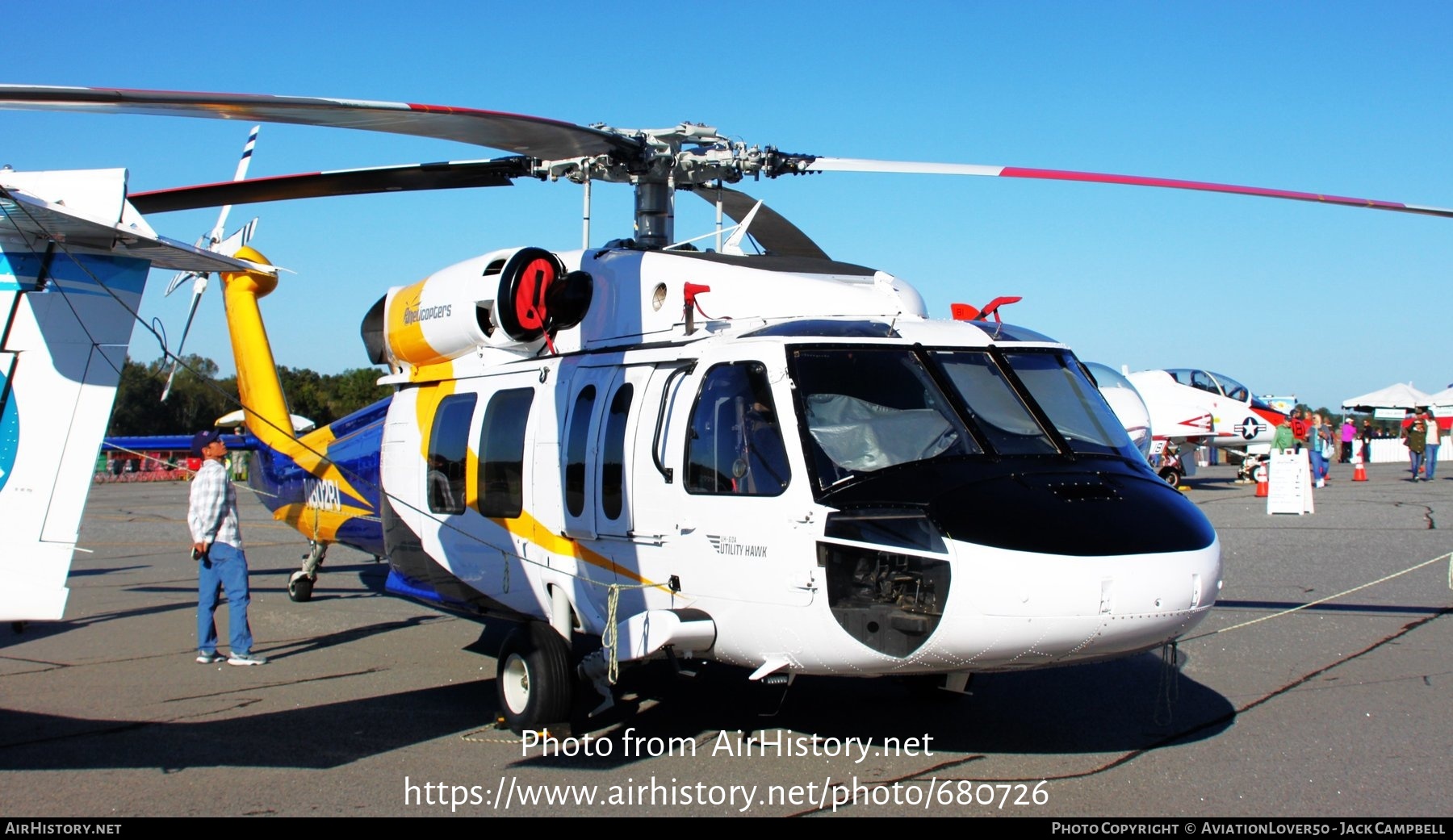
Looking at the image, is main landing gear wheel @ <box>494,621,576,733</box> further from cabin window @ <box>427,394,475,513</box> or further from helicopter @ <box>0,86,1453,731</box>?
cabin window @ <box>427,394,475,513</box>

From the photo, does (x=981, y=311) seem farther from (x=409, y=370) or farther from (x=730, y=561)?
(x=409, y=370)

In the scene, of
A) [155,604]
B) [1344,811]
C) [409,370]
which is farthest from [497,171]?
[155,604]

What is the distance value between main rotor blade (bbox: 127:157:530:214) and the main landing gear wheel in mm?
2968

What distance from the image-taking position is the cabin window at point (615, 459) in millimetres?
6430

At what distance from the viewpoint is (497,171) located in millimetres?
7703

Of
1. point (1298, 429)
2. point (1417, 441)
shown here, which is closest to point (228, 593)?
point (1298, 429)

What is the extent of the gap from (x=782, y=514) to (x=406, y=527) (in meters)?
4.01

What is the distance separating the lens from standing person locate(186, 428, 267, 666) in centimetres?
872

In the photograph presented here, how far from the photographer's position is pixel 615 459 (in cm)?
649

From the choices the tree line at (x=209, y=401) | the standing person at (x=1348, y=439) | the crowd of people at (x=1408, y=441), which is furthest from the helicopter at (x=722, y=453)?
the tree line at (x=209, y=401)

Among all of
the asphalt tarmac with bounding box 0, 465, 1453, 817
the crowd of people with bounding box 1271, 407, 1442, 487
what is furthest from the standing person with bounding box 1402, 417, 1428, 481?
the asphalt tarmac with bounding box 0, 465, 1453, 817

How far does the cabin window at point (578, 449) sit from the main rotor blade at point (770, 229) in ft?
7.80

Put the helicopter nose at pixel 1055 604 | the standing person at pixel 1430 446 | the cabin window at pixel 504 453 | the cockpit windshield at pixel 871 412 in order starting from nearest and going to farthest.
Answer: the helicopter nose at pixel 1055 604
the cockpit windshield at pixel 871 412
the cabin window at pixel 504 453
the standing person at pixel 1430 446

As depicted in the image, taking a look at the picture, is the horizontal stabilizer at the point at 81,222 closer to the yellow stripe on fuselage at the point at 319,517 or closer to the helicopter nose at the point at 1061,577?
the helicopter nose at the point at 1061,577
